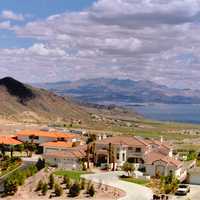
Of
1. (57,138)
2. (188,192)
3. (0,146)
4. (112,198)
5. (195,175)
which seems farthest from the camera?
(57,138)

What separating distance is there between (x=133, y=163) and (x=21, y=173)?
Result: 17.9 meters

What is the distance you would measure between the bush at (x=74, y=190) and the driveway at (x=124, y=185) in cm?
411

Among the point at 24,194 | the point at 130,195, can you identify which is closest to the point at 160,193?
the point at 130,195

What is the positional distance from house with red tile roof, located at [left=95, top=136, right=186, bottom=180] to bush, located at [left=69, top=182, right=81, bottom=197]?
1532 centimetres

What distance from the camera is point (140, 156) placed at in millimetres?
81188

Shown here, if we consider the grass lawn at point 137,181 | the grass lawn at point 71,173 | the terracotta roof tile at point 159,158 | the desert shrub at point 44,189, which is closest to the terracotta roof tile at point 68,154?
the grass lawn at point 71,173

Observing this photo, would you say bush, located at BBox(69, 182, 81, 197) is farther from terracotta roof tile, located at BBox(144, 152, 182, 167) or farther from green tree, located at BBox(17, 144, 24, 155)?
green tree, located at BBox(17, 144, 24, 155)

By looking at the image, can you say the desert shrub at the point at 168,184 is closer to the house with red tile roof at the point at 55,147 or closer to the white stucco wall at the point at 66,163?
the white stucco wall at the point at 66,163

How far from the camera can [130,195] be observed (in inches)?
2408

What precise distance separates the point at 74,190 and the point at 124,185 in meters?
6.69

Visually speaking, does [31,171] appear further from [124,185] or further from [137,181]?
[137,181]

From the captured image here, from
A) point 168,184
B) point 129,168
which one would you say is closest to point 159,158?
point 129,168

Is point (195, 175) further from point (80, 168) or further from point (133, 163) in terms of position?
point (80, 168)

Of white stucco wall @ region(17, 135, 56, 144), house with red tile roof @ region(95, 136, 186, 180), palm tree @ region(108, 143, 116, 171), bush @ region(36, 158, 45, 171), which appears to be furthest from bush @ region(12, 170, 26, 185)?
white stucco wall @ region(17, 135, 56, 144)
